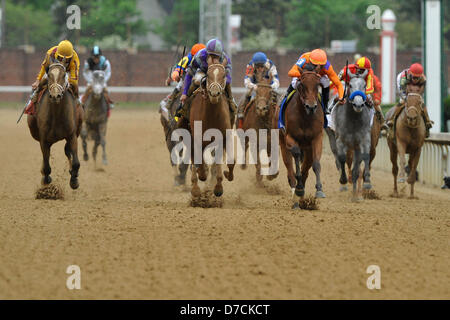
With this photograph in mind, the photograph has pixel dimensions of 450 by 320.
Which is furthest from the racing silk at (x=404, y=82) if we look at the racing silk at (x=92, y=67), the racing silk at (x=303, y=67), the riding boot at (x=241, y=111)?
the racing silk at (x=92, y=67)

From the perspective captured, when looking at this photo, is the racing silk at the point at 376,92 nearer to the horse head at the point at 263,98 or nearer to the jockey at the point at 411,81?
the jockey at the point at 411,81

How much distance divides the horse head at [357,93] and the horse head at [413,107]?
3.91 feet

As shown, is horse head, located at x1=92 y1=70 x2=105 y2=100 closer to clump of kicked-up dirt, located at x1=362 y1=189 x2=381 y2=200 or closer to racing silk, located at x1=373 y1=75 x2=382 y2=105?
racing silk, located at x1=373 y1=75 x2=382 y2=105

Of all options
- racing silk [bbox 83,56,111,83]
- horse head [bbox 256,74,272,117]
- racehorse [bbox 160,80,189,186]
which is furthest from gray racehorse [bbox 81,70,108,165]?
horse head [bbox 256,74,272,117]

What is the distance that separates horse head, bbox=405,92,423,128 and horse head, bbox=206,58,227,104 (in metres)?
4.12

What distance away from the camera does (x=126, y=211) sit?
33.3 feet

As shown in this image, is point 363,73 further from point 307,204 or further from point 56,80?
point 56,80

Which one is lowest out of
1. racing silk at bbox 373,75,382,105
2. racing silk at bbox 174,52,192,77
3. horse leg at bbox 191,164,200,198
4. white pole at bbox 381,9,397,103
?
horse leg at bbox 191,164,200,198

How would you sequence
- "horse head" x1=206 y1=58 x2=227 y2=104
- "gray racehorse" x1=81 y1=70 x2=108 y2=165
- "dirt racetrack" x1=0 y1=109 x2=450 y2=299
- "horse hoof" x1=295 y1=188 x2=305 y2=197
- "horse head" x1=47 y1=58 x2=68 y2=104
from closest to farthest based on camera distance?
"dirt racetrack" x1=0 y1=109 x2=450 y2=299, "horse head" x1=206 y1=58 x2=227 y2=104, "horse hoof" x1=295 y1=188 x2=305 y2=197, "horse head" x1=47 y1=58 x2=68 y2=104, "gray racehorse" x1=81 y1=70 x2=108 y2=165

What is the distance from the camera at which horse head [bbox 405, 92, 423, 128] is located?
43.1 ft

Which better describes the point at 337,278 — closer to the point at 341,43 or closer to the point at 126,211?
the point at 126,211

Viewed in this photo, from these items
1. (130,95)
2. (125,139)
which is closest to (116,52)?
(130,95)

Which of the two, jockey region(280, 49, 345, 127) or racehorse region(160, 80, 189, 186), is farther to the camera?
racehorse region(160, 80, 189, 186)

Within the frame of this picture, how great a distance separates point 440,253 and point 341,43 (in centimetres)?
4234
